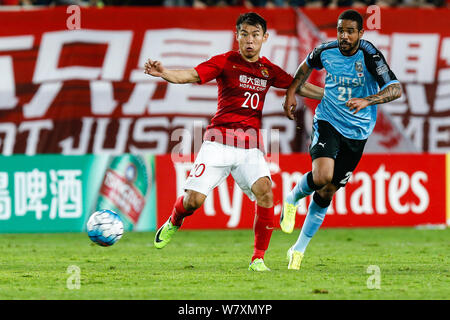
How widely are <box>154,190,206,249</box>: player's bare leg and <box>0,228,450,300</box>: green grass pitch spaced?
1.03ft

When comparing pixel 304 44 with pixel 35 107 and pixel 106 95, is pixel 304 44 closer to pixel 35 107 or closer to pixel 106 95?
pixel 106 95

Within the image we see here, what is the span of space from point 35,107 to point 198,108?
8.41 ft

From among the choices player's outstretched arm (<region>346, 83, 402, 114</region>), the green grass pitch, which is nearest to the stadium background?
the green grass pitch

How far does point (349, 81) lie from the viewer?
8039mm

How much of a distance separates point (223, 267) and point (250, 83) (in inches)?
71.6

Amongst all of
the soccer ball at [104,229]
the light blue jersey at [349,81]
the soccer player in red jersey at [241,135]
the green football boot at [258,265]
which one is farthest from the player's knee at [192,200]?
the light blue jersey at [349,81]

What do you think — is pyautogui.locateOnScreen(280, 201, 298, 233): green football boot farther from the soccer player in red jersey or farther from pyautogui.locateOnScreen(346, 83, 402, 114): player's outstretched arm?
pyautogui.locateOnScreen(346, 83, 402, 114): player's outstretched arm

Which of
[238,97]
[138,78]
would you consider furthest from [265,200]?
[138,78]

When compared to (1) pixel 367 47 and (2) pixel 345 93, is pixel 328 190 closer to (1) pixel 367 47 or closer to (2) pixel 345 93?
(2) pixel 345 93

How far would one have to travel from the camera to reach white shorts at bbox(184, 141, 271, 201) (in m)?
7.70

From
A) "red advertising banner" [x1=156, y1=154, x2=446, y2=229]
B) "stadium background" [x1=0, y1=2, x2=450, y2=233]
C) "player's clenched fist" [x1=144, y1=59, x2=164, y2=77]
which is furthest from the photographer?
"red advertising banner" [x1=156, y1=154, x2=446, y2=229]

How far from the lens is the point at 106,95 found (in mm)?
14023
